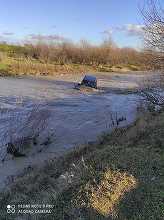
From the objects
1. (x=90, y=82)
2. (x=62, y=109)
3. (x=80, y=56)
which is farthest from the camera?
(x=80, y=56)

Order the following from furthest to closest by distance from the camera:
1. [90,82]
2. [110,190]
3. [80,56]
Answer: [80,56] → [90,82] → [110,190]

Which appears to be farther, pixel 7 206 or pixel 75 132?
pixel 75 132

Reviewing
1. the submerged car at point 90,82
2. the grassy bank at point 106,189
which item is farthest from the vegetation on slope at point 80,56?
the grassy bank at point 106,189

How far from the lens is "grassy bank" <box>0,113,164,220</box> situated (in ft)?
23.5

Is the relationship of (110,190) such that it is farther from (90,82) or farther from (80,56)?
(80,56)

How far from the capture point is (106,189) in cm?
765

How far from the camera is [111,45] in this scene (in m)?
80.5

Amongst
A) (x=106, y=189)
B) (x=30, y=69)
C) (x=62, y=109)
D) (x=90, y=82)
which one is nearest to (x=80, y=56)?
(x=30, y=69)

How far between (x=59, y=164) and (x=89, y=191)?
14.4 ft

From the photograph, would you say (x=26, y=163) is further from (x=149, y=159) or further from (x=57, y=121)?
(x=57, y=121)

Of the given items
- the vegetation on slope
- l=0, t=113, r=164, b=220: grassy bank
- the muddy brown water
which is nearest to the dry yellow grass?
l=0, t=113, r=164, b=220: grassy bank

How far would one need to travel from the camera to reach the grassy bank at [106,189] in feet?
23.5

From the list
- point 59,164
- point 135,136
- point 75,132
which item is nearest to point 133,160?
point 59,164

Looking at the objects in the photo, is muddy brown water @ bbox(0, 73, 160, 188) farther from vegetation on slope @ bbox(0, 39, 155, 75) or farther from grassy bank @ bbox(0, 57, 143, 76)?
vegetation on slope @ bbox(0, 39, 155, 75)
